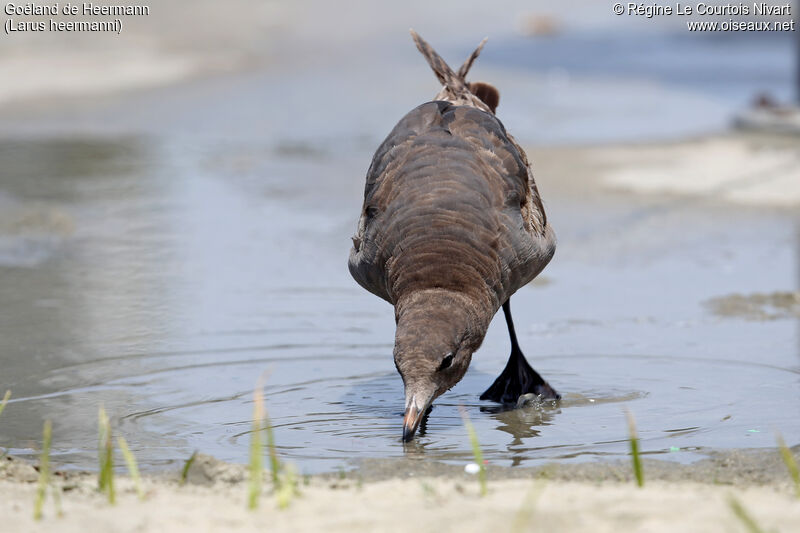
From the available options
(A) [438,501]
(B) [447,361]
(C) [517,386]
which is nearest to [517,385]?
(C) [517,386]

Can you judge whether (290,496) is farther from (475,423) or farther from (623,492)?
(475,423)

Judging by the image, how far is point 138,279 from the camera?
10.2 meters

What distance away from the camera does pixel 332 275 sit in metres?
10.4

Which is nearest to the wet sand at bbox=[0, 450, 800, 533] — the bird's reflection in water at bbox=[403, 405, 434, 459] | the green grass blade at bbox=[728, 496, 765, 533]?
the green grass blade at bbox=[728, 496, 765, 533]

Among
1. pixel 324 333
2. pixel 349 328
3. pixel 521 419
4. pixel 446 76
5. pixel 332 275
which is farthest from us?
pixel 332 275

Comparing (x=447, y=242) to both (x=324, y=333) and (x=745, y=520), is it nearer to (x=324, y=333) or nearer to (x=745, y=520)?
(x=745, y=520)

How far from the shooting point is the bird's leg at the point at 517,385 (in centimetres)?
690

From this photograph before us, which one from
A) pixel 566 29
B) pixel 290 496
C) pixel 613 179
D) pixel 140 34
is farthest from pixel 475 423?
pixel 566 29

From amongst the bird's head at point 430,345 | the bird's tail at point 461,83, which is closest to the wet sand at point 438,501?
the bird's head at point 430,345

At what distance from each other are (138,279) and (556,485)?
613 centimetres

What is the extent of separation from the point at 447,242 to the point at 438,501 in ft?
5.95

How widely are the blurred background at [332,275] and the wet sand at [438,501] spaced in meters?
0.44

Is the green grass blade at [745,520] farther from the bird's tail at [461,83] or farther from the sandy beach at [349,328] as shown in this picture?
the bird's tail at [461,83]

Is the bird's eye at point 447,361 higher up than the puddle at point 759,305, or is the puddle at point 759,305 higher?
the bird's eye at point 447,361
